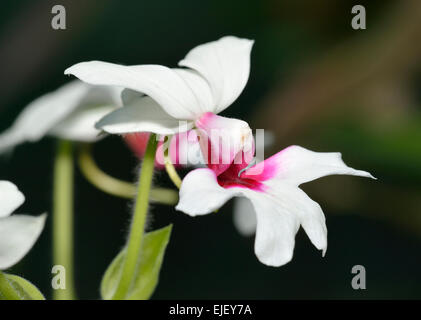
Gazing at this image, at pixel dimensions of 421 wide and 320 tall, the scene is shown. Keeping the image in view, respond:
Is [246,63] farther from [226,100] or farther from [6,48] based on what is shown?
[6,48]

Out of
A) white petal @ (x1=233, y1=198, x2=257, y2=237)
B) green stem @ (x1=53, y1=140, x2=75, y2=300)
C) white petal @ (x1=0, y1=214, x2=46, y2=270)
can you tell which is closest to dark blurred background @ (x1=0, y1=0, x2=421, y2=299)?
white petal @ (x1=233, y1=198, x2=257, y2=237)

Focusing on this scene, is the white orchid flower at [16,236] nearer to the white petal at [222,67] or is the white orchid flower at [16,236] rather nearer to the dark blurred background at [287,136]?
the white petal at [222,67]

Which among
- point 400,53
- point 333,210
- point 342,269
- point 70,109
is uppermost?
point 400,53

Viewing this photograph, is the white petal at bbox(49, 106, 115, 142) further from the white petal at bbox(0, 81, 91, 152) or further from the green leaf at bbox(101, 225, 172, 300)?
the green leaf at bbox(101, 225, 172, 300)

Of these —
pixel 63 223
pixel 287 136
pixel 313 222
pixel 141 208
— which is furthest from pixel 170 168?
pixel 287 136

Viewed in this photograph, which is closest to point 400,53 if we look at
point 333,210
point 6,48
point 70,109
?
point 333,210
